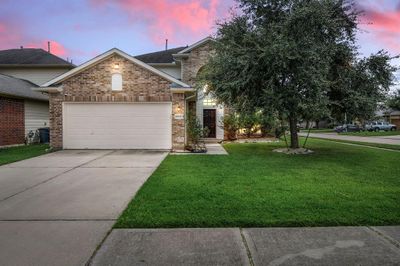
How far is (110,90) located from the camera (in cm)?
1455

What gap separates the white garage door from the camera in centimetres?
1470

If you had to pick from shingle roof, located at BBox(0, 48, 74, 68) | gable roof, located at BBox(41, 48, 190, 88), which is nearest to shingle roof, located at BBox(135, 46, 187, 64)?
shingle roof, located at BBox(0, 48, 74, 68)

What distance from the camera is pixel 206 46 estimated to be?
20.9 meters

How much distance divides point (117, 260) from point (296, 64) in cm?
1019

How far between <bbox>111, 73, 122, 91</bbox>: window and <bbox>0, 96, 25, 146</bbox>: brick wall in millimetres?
6110

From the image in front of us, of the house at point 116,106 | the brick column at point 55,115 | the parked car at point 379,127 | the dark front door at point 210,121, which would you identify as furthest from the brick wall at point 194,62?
the parked car at point 379,127

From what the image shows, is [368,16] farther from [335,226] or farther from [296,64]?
[335,226]

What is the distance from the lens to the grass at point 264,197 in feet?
14.8

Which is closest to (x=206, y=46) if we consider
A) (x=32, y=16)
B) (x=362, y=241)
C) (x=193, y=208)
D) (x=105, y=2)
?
(x=105, y=2)

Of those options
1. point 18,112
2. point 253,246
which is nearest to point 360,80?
point 253,246

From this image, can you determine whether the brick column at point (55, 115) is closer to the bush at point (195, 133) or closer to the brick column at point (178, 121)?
the brick column at point (178, 121)

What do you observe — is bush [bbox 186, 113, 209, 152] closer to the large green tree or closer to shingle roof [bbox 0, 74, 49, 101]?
the large green tree

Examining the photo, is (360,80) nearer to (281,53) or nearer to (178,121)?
(281,53)

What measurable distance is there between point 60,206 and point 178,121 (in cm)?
932
